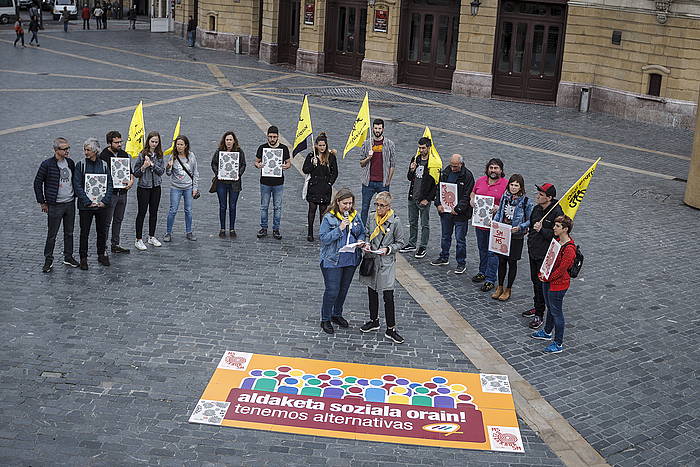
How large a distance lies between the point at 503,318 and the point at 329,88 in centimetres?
2130

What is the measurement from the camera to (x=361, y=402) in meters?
9.66

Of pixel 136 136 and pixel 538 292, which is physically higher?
pixel 136 136

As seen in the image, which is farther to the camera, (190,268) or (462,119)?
(462,119)

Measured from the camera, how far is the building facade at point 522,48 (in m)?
27.4

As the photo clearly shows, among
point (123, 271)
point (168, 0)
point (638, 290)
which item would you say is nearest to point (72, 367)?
point (123, 271)

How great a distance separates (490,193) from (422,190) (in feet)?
4.57

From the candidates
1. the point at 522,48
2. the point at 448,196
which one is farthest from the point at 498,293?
the point at 522,48

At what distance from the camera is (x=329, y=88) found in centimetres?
3238

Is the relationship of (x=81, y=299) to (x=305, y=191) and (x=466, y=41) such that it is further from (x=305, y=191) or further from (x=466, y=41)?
(x=466, y=41)

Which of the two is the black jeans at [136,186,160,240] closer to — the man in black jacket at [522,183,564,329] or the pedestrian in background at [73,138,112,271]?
the pedestrian in background at [73,138,112,271]

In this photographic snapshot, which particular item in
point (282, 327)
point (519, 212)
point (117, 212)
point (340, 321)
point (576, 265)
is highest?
point (519, 212)

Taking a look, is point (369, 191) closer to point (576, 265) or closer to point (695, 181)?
point (576, 265)

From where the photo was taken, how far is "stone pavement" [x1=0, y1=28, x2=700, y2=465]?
8.82 meters

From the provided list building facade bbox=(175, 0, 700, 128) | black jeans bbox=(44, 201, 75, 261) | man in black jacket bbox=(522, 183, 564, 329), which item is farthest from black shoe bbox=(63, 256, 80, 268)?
building facade bbox=(175, 0, 700, 128)
